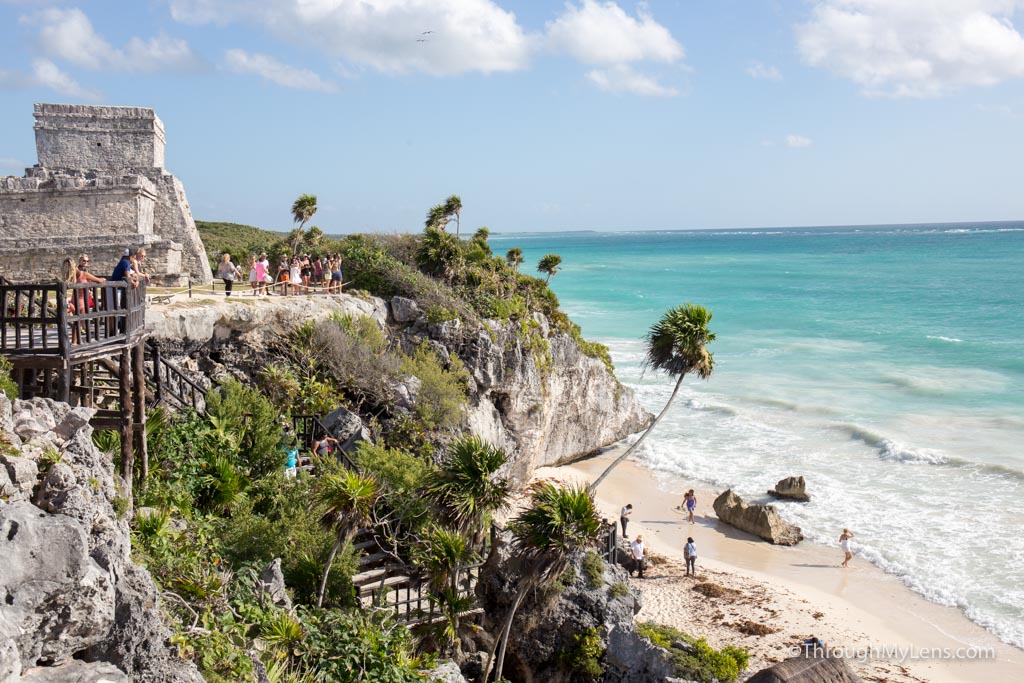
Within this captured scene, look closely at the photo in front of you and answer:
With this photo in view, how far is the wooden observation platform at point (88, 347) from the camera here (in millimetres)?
9258

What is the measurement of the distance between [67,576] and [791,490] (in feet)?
73.1

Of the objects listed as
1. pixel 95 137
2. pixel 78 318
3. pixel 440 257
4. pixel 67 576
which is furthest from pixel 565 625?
pixel 95 137

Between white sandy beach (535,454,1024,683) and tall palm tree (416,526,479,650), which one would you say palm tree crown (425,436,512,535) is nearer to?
tall palm tree (416,526,479,650)

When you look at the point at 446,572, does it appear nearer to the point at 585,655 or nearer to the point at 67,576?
the point at 585,655

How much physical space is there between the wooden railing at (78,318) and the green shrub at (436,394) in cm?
872

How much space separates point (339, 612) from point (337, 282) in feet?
49.6

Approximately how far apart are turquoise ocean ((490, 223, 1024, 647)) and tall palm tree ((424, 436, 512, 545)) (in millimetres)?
11990

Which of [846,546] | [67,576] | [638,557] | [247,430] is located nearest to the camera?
[67,576]

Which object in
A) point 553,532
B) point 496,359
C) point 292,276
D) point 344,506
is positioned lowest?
point 553,532

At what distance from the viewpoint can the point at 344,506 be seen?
11.2 metres

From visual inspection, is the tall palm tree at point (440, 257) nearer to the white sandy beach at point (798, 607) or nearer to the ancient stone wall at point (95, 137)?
the ancient stone wall at point (95, 137)

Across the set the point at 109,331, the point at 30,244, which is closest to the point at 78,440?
the point at 109,331

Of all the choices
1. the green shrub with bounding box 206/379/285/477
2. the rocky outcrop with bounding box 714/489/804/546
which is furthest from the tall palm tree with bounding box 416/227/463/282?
the rocky outcrop with bounding box 714/489/804/546

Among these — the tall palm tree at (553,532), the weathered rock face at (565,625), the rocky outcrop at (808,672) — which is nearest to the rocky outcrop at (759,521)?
the weathered rock face at (565,625)
